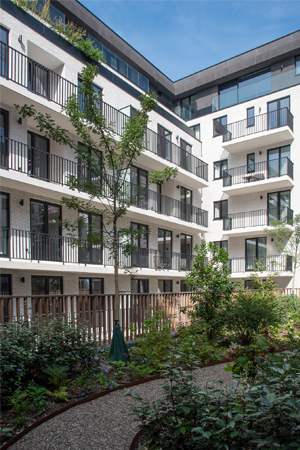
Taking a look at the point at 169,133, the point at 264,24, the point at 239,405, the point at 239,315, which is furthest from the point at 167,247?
the point at 239,405

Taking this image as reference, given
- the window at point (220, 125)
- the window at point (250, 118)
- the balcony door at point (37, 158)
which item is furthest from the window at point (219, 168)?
the balcony door at point (37, 158)

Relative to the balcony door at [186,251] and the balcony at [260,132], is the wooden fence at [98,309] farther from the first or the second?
the balcony at [260,132]

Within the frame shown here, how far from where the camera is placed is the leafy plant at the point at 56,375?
563 cm

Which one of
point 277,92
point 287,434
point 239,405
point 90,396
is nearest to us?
point 287,434

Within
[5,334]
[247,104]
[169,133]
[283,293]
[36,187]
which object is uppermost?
[247,104]

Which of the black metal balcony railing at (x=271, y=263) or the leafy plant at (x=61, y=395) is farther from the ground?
the black metal balcony railing at (x=271, y=263)

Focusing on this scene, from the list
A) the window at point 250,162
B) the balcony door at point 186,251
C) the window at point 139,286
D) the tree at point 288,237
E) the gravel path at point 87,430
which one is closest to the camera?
the gravel path at point 87,430

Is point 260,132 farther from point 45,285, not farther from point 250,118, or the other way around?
point 45,285

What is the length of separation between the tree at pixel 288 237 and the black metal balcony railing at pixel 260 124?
6663 millimetres

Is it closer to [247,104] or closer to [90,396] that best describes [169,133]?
[247,104]

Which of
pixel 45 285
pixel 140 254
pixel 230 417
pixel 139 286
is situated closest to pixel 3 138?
pixel 45 285

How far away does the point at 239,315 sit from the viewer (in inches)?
383

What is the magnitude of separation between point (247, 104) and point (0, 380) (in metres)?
26.4

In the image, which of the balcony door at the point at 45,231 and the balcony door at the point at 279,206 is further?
the balcony door at the point at 279,206
